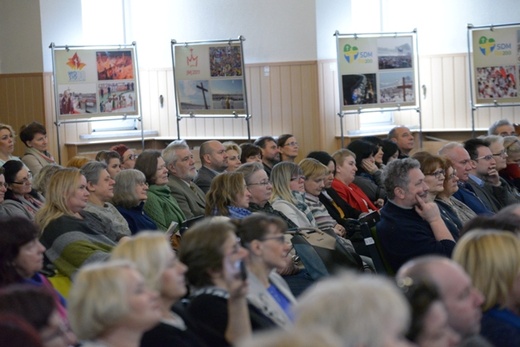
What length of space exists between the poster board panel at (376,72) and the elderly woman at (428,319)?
8.97 metres

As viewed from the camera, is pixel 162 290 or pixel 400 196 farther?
pixel 400 196

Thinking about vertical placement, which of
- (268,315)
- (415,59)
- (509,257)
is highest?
(415,59)

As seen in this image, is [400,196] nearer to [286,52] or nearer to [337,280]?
[337,280]

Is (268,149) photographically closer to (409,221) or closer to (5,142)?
(5,142)

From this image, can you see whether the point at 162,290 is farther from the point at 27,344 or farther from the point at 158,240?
the point at 27,344

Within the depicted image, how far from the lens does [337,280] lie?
2055mm

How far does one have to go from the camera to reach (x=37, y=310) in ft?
7.84

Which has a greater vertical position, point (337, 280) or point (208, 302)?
point (337, 280)

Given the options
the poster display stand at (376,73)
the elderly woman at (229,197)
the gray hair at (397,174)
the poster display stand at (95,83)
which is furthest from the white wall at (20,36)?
the gray hair at (397,174)

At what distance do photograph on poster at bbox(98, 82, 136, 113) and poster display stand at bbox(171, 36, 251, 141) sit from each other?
0.59m

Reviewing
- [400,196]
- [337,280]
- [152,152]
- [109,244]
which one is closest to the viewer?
[337,280]

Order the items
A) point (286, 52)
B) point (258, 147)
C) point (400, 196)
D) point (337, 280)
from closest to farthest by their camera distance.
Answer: point (337, 280) → point (400, 196) → point (258, 147) → point (286, 52)

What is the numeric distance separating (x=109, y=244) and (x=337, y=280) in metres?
3.07

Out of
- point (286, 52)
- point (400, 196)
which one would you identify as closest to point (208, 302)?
point (400, 196)
